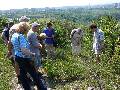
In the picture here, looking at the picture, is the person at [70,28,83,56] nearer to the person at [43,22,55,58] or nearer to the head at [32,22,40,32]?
the person at [43,22,55,58]

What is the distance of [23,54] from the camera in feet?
26.1

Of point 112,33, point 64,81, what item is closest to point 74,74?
point 64,81

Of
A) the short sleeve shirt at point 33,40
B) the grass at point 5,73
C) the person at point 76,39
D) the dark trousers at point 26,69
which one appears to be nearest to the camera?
the dark trousers at point 26,69

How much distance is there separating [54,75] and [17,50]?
335 centimetres

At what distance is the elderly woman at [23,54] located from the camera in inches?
309

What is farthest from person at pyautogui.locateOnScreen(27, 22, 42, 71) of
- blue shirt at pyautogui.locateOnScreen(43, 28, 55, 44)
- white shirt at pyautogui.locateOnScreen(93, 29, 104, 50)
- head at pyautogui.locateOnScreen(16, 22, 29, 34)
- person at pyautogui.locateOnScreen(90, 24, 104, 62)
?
blue shirt at pyautogui.locateOnScreen(43, 28, 55, 44)

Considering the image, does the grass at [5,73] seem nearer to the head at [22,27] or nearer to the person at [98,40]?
the head at [22,27]

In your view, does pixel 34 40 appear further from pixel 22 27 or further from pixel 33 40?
pixel 22 27

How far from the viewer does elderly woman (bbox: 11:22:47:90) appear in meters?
7.84

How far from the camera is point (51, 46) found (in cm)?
1452

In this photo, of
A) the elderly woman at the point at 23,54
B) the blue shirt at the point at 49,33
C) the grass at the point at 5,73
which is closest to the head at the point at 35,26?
the elderly woman at the point at 23,54

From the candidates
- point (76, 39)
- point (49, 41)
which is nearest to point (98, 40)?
point (49, 41)

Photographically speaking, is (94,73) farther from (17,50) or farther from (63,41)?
(63,41)

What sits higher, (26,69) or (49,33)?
(26,69)
